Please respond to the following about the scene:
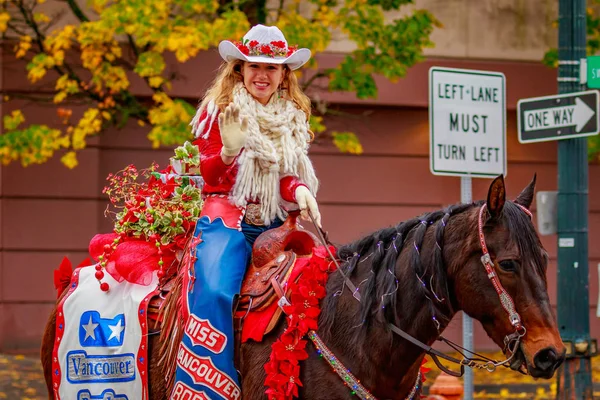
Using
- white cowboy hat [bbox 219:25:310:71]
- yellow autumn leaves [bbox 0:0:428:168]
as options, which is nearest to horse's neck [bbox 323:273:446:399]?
white cowboy hat [bbox 219:25:310:71]

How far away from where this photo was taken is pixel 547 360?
13.6ft

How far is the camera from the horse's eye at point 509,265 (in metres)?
4.26

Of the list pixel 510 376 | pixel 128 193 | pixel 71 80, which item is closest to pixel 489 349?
pixel 510 376

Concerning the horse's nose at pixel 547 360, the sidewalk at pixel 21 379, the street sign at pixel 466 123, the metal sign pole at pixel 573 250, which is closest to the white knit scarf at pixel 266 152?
the horse's nose at pixel 547 360

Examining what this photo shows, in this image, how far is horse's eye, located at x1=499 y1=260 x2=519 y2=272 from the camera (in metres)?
4.26

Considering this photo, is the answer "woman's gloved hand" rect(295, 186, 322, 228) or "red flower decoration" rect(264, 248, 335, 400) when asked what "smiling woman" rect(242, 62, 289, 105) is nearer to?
"woman's gloved hand" rect(295, 186, 322, 228)

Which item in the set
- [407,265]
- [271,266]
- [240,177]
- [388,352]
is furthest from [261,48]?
[388,352]

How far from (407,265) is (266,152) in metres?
0.99

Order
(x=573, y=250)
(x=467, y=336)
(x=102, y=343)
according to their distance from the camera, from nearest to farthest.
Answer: (x=102, y=343)
(x=467, y=336)
(x=573, y=250)

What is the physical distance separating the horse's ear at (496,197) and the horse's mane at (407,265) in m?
0.05

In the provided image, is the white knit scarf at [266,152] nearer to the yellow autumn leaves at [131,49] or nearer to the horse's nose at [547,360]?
the horse's nose at [547,360]

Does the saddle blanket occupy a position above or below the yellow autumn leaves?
below

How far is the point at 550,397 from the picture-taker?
460 inches

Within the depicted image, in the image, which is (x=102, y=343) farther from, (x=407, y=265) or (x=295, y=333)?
(x=407, y=265)
